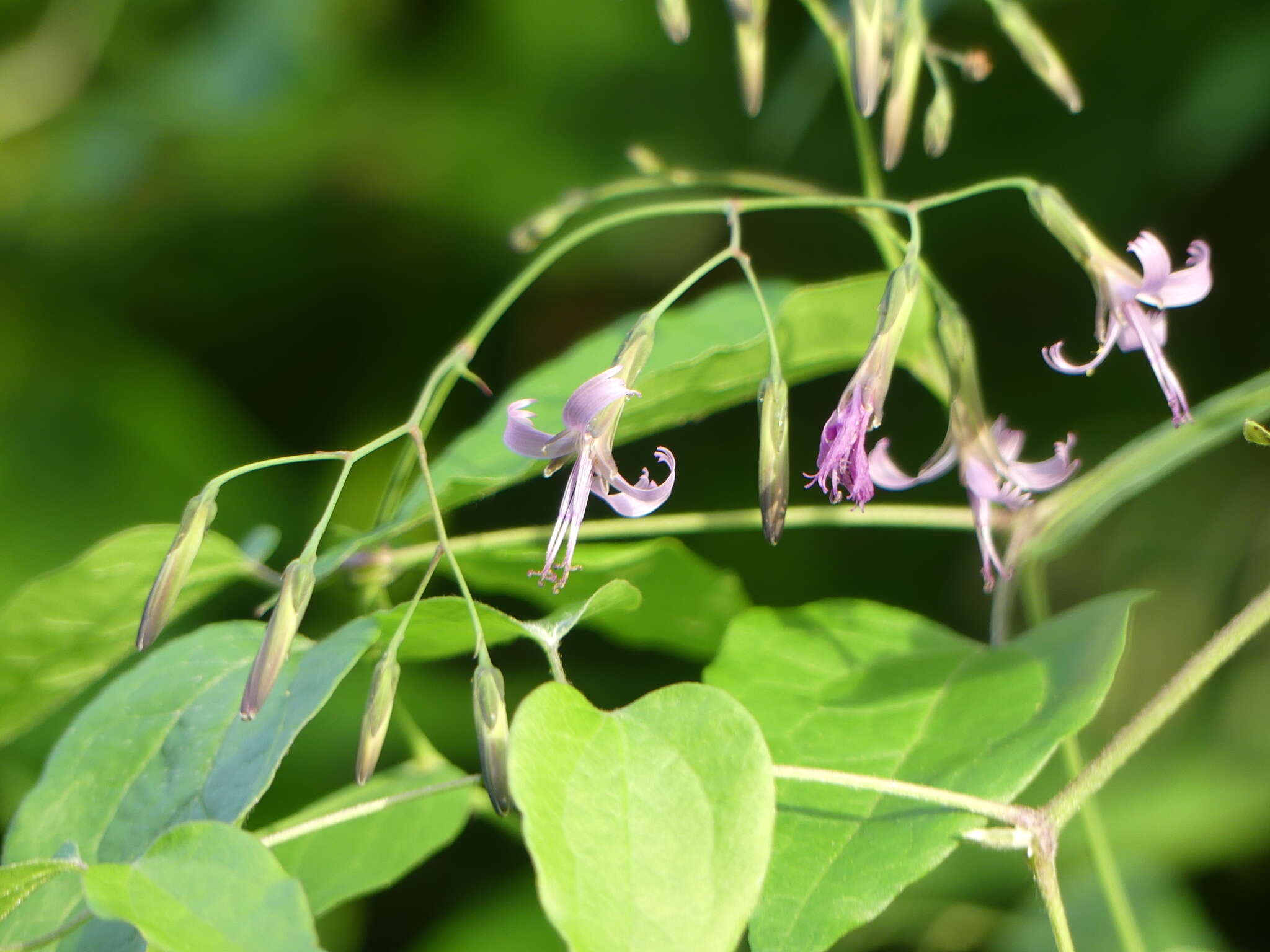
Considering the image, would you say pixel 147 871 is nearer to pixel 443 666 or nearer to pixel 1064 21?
pixel 443 666

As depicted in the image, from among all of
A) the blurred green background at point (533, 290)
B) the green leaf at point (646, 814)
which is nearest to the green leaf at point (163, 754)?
the green leaf at point (646, 814)

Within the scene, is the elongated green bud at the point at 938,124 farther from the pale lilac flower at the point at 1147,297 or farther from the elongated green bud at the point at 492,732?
the elongated green bud at the point at 492,732

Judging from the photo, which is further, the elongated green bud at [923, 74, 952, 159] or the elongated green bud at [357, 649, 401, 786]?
the elongated green bud at [923, 74, 952, 159]

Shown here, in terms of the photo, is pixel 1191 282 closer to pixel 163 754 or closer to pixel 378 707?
pixel 378 707

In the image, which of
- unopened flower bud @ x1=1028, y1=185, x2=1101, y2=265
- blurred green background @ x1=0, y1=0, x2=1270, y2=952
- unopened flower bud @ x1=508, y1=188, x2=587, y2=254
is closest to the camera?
unopened flower bud @ x1=1028, y1=185, x2=1101, y2=265

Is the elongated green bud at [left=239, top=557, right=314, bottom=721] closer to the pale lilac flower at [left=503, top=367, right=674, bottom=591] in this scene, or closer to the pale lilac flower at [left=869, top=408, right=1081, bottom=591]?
the pale lilac flower at [left=503, top=367, right=674, bottom=591]

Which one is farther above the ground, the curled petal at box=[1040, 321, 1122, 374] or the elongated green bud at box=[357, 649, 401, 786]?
the curled petal at box=[1040, 321, 1122, 374]

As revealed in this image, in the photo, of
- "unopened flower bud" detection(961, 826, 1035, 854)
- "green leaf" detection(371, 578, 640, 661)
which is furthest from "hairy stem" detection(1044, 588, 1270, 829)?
"green leaf" detection(371, 578, 640, 661)

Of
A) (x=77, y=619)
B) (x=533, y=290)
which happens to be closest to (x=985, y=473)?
(x=77, y=619)

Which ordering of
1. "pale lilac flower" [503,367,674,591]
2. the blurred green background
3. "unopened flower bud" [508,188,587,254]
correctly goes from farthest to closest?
the blurred green background
"unopened flower bud" [508,188,587,254]
"pale lilac flower" [503,367,674,591]
